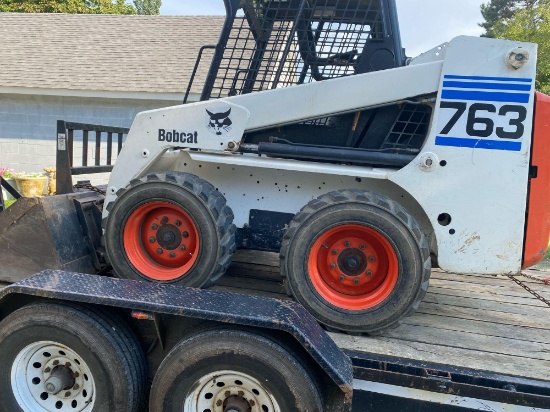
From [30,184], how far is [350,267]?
9211mm

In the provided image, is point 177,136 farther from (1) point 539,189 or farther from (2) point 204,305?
(1) point 539,189

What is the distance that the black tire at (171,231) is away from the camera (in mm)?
2855

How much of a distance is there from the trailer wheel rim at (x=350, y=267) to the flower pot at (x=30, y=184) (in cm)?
892

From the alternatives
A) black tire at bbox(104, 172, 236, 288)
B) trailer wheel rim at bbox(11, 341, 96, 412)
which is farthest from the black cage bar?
trailer wheel rim at bbox(11, 341, 96, 412)

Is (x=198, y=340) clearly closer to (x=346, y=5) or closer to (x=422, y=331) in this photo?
(x=422, y=331)

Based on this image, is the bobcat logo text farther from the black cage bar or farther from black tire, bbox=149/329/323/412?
black tire, bbox=149/329/323/412

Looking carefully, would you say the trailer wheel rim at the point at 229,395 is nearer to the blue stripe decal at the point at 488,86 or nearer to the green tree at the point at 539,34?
the blue stripe decal at the point at 488,86

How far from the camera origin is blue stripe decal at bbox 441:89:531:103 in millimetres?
2613

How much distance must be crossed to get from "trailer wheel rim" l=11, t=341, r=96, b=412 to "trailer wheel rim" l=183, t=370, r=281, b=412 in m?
0.57

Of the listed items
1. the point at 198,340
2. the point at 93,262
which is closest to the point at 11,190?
the point at 93,262

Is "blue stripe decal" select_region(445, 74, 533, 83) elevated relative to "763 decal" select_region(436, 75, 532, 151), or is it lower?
elevated

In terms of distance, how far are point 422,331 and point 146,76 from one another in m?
9.30

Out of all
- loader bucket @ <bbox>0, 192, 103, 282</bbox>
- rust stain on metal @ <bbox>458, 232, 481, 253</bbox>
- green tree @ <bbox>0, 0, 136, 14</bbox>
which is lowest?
loader bucket @ <bbox>0, 192, 103, 282</bbox>

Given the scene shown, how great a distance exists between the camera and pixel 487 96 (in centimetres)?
265
